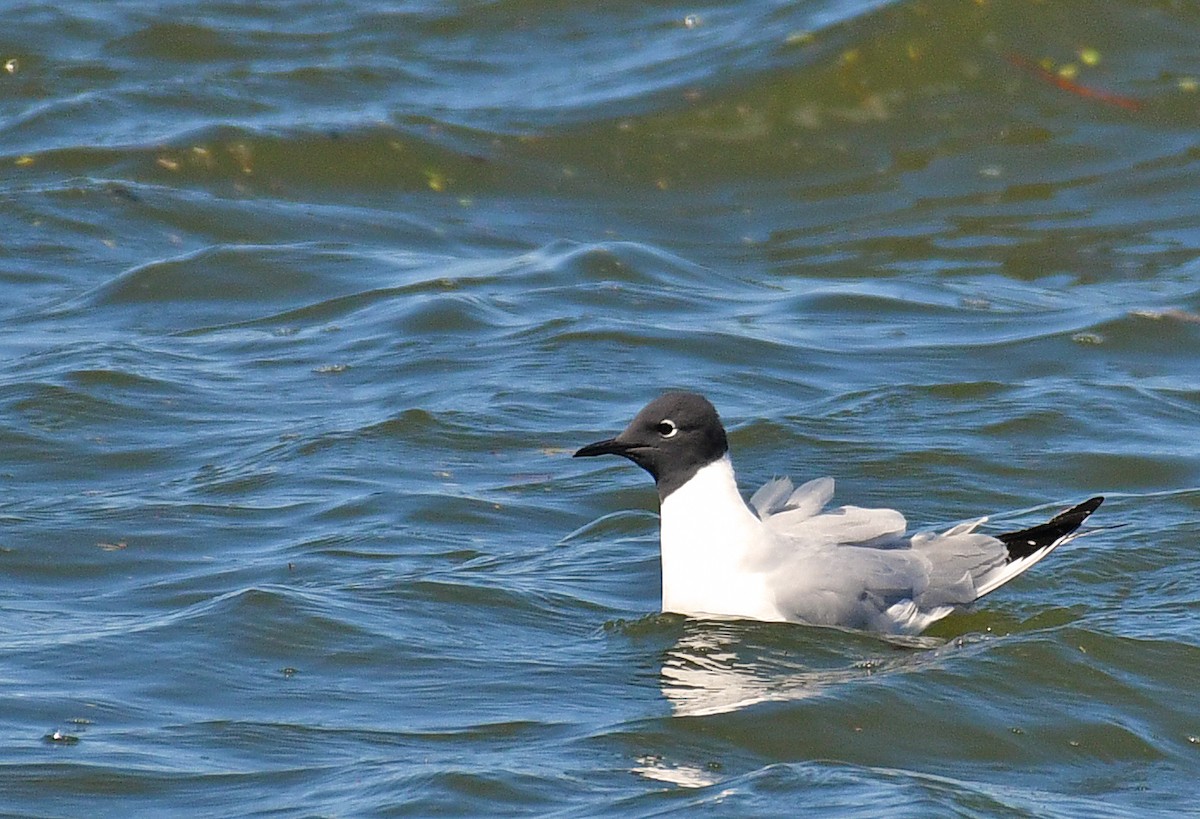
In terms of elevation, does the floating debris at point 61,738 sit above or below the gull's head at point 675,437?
below

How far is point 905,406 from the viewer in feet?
30.8

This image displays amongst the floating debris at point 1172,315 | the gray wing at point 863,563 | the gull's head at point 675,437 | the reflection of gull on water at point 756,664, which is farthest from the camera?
the floating debris at point 1172,315

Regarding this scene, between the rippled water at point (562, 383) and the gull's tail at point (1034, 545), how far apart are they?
0.20 metres

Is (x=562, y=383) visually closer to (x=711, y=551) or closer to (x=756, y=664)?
(x=711, y=551)

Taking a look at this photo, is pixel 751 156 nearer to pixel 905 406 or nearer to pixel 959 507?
pixel 905 406

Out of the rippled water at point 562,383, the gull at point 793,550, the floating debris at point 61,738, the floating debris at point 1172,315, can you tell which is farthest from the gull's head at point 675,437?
the floating debris at point 1172,315

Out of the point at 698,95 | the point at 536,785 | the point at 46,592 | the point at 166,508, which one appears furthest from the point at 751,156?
the point at 536,785

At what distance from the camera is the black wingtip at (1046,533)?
7.04 metres

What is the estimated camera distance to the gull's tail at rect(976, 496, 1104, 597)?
277 inches

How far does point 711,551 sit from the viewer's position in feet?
22.5

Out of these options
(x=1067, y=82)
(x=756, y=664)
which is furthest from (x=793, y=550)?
(x=1067, y=82)

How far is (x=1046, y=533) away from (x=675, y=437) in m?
1.36

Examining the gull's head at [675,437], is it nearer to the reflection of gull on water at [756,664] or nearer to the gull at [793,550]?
the gull at [793,550]

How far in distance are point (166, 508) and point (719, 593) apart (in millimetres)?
2459
